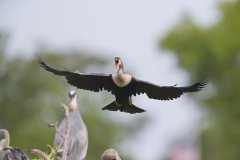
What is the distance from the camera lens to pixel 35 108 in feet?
137

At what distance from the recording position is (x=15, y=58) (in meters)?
40.0

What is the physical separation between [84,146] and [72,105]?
0.62 m

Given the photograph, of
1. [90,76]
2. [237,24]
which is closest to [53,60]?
[237,24]

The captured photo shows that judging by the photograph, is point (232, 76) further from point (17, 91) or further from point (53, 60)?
point (53, 60)

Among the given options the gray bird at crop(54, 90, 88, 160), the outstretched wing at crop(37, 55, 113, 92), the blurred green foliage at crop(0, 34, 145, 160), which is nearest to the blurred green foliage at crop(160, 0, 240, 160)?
the blurred green foliage at crop(0, 34, 145, 160)

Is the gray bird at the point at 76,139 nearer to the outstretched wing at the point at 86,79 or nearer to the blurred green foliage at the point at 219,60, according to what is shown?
the outstretched wing at the point at 86,79

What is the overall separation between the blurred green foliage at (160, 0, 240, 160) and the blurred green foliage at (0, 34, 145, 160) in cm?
413

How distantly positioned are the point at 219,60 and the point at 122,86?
30913 mm

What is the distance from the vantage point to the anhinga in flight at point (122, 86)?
7652mm

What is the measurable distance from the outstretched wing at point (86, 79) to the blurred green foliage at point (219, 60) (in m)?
27.9

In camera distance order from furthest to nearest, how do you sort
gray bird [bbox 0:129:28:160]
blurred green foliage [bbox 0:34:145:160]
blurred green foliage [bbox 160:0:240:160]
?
1. blurred green foliage [bbox 0:34:145:160]
2. blurred green foliage [bbox 160:0:240:160]
3. gray bird [bbox 0:129:28:160]

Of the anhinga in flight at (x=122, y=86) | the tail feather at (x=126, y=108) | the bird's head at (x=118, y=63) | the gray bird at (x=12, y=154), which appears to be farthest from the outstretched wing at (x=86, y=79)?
the gray bird at (x=12, y=154)

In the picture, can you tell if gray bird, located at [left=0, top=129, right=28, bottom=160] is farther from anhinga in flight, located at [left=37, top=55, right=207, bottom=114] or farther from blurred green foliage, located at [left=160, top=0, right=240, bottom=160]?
blurred green foliage, located at [left=160, top=0, right=240, bottom=160]

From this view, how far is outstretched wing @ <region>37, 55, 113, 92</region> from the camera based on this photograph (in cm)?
800
